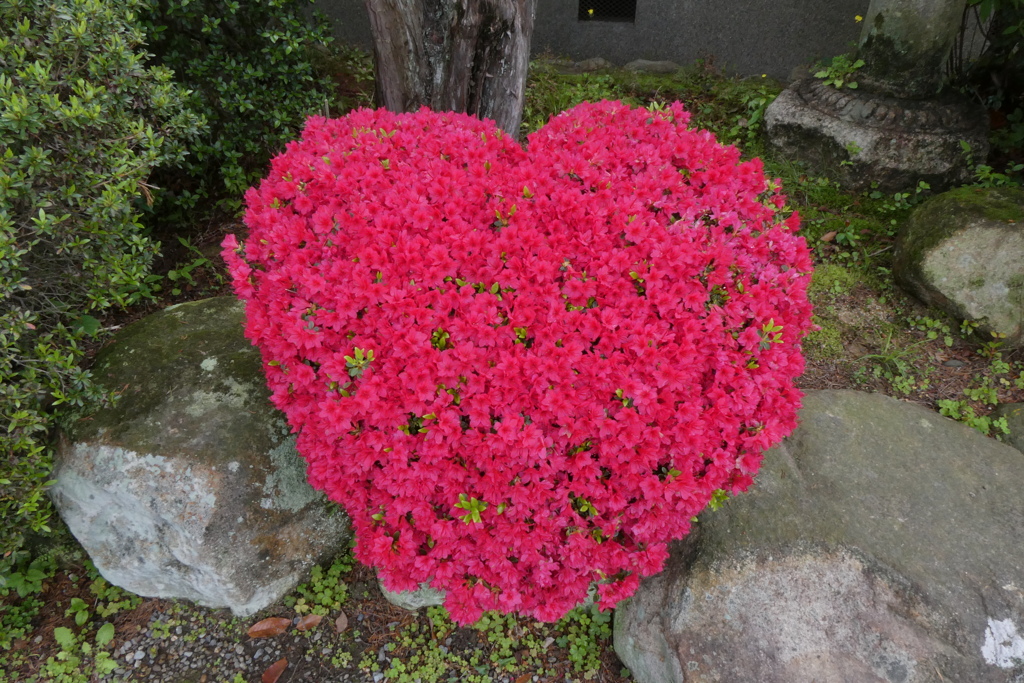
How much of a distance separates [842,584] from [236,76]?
13.8ft

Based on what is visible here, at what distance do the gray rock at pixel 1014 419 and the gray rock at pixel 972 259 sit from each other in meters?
0.42

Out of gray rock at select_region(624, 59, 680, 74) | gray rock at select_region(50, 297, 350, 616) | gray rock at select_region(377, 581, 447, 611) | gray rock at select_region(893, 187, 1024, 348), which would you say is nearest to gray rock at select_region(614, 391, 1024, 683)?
gray rock at select_region(377, 581, 447, 611)

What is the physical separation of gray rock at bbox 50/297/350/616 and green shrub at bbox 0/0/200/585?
0.17m

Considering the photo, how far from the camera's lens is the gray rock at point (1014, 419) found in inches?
128

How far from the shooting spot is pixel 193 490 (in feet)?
8.79

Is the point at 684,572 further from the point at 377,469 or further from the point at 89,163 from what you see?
the point at 89,163

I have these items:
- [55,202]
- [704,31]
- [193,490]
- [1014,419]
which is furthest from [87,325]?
[704,31]

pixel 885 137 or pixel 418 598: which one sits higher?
pixel 885 137

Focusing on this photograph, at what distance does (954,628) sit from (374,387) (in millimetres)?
2185

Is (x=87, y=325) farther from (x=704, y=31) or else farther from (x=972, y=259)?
(x=704, y=31)

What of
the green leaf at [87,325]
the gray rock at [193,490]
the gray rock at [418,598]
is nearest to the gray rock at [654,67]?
the gray rock at [193,490]

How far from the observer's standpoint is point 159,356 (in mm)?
3041

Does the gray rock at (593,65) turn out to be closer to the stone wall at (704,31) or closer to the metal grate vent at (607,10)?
the stone wall at (704,31)

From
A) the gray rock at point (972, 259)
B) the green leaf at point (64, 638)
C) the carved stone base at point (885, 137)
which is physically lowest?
the green leaf at point (64, 638)
